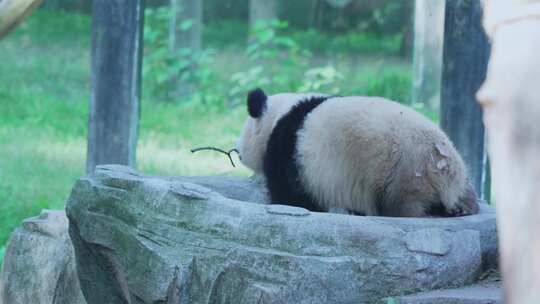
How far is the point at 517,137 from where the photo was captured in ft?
5.44

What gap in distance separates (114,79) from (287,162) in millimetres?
1679

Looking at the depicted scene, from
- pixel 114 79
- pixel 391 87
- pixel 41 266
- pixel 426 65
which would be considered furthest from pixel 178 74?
pixel 41 266

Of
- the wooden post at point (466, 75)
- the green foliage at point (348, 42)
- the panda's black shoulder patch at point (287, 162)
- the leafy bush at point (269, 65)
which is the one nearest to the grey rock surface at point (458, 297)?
the panda's black shoulder patch at point (287, 162)

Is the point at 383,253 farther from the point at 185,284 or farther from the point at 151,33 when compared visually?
the point at 151,33

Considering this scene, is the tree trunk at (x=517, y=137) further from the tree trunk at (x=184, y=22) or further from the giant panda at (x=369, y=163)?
the tree trunk at (x=184, y=22)

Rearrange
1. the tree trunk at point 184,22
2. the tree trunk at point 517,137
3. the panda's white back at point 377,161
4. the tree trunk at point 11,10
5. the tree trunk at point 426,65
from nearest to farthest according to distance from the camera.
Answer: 1. the tree trunk at point 517,137
2. the panda's white back at point 377,161
3. the tree trunk at point 11,10
4. the tree trunk at point 426,65
5. the tree trunk at point 184,22

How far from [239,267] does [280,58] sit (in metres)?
10.1

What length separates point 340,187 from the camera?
4.07 meters

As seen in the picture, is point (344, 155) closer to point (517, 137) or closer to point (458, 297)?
point (458, 297)

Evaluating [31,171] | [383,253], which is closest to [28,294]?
[383,253]

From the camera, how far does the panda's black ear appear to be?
4.65 m

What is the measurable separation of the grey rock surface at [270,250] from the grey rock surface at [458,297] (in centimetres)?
6

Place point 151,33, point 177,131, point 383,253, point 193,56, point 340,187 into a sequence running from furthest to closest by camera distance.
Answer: point 151,33, point 193,56, point 177,131, point 340,187, point 383,253

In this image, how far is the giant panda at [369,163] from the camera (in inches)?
155
